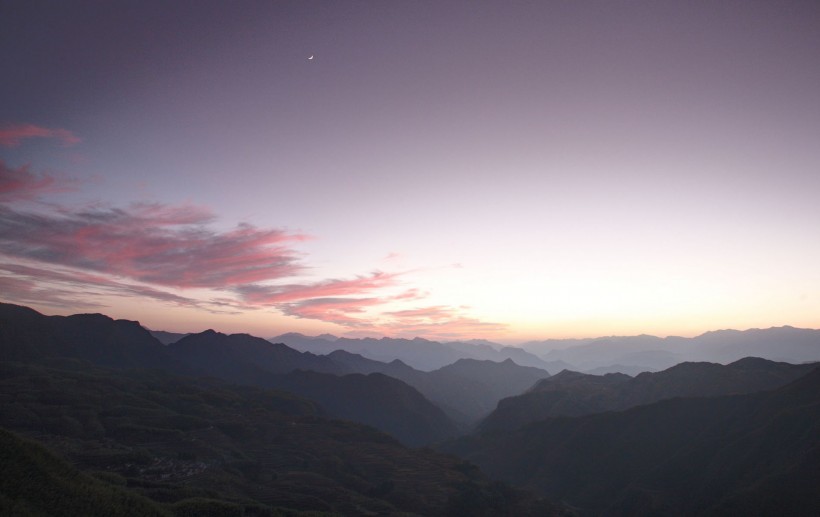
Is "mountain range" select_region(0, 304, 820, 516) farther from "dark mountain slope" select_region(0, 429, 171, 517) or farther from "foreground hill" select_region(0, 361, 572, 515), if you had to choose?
"foreground hill" select_region(0, 361, 572, 515)

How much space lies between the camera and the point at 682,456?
103 meters

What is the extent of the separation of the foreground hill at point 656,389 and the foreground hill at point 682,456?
25.6 meters

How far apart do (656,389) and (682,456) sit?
2898 inches

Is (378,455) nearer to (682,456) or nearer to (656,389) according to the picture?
(682,456)

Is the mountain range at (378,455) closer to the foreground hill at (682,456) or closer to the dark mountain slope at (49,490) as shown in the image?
the dark mountain slope at (49,490)

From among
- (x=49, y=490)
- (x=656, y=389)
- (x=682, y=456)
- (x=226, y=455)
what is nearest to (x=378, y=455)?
(x=226, y=455)

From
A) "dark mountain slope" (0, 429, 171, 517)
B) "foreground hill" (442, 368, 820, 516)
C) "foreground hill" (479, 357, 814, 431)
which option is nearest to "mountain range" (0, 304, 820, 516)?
"dark mountain slope" (0, 429, 171, 517)

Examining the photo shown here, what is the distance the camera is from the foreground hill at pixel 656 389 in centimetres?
13725

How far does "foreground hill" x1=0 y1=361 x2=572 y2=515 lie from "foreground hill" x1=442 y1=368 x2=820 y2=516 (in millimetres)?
31874

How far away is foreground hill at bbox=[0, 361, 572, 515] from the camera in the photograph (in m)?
67.3

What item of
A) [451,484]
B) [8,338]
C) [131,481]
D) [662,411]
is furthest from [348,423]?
[8,338]

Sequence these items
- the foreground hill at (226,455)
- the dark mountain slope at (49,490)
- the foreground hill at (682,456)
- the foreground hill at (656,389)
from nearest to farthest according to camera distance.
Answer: the dark mountain slope at (49,490), the foreground hill at (226,455), the foreground hill at (682,456), the foreground hill at (656,389)

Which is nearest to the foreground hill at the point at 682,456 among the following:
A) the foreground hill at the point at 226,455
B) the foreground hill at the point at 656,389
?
the foreground hill at the point at 656,389

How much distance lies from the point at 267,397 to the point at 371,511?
11222cm
